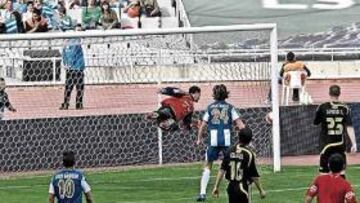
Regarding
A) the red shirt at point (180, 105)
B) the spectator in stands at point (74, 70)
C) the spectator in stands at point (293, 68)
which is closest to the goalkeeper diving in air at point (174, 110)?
the red shirt at point (180, 105)

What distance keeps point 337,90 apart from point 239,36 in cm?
1368

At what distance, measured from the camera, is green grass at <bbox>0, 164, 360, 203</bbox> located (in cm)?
1933

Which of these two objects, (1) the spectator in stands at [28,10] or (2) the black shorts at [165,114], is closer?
(2) the black shorts at [165,114]

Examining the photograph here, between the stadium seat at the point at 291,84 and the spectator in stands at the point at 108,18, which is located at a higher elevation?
the spectator in stands at the point at 108,18

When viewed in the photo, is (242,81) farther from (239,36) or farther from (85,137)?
(239,36)

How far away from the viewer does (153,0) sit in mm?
39031

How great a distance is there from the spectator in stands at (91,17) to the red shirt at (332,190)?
70.5 feet

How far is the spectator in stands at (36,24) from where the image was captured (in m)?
29.9

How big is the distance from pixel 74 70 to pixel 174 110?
3693mm

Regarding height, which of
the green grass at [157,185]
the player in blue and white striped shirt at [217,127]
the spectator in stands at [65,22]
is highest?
the spectator in stands at [65,22]

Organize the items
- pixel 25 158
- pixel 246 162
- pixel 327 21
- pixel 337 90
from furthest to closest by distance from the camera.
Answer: pixel 327 21 → pixel 25 158 → pixel 337 90 → pixel 246 162

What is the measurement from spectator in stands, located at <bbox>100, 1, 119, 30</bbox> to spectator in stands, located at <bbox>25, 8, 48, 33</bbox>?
2862mm

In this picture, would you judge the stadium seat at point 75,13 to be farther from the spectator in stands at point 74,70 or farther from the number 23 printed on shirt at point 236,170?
the number 23 printed on shirt at point 236,170

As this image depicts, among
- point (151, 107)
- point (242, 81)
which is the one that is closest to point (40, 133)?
point (151, 107)
